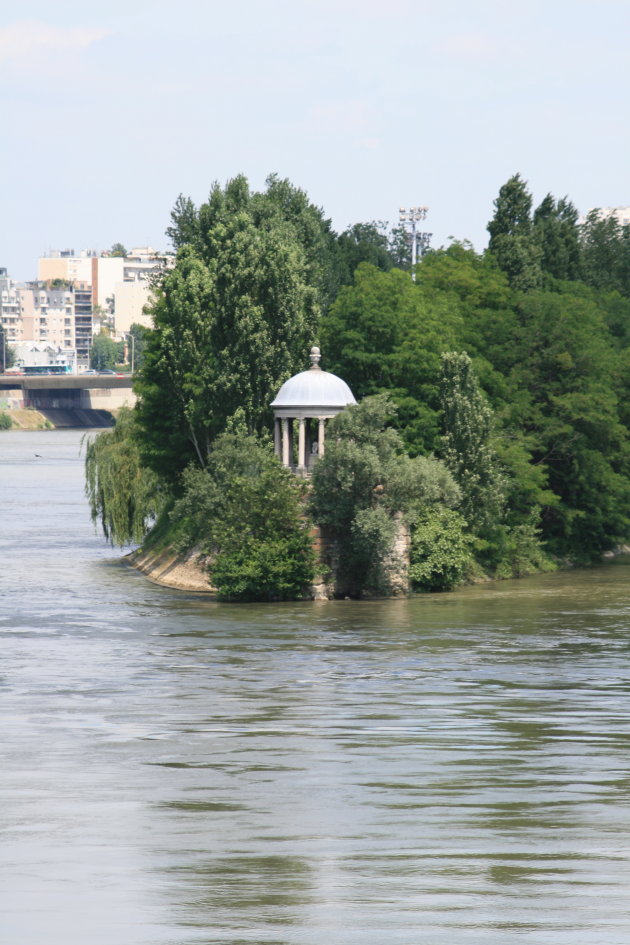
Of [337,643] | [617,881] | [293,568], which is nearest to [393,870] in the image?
[617,881]

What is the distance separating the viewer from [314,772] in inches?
1235

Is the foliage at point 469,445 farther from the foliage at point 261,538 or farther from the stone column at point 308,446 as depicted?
the foliage at point 261,538

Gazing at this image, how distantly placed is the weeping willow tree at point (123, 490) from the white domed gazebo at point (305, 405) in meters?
15.5

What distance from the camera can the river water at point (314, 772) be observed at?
20.1 metres

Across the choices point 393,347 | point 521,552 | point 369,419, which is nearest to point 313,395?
point 369,419

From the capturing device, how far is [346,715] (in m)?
38.7

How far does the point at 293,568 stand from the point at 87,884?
40.7 metres

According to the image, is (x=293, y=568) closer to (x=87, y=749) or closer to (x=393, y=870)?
(x=87, y=749)

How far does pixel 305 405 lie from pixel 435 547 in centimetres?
787

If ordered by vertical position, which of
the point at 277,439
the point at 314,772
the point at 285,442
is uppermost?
the point at 277,439

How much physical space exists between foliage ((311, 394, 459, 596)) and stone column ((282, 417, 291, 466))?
3.06 meters

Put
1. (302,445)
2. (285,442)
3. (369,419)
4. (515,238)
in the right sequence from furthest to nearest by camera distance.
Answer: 1. (515,238)
2. (285,442)
3. (302,445)
4. (369,419)

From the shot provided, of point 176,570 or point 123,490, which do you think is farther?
point 123,490

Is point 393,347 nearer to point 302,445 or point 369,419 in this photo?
point 302,445
